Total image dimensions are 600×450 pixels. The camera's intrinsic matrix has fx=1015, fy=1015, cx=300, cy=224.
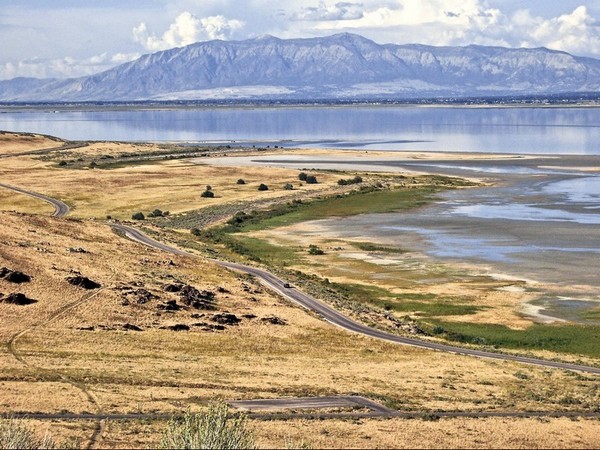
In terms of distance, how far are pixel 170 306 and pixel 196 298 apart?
10.7 ft

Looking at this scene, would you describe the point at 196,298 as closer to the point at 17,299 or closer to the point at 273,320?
the point at 273,320

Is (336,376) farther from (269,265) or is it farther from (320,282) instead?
(269,265)

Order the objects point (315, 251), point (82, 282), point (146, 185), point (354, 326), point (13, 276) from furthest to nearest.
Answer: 1. point (146, 185)
2. point (315, 251)
3. point (82, 282)
4. point (13, 276)
5. point (354, 326)

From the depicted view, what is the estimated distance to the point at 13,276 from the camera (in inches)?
2958

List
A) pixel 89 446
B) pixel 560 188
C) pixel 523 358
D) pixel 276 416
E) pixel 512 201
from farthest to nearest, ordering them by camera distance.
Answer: pixel 560 188 < pixel 512 201 < pixel 523 358 < pixel 276 416 < pixel 89 446

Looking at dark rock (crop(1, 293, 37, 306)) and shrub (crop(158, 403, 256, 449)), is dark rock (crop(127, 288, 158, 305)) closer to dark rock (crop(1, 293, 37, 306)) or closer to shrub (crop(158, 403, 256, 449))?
dark rock (crop(1, 293, 37, 306))

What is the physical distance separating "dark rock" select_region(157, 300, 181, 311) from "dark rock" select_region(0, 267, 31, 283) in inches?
419

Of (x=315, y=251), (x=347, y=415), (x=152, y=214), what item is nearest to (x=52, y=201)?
(x=152, y=214)

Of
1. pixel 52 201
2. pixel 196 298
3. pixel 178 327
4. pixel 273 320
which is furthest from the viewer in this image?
pixel 52 201

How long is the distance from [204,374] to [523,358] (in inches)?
834

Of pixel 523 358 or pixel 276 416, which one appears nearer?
pixel 276 416

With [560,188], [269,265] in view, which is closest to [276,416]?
[269,265]

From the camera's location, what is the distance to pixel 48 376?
2098 inches

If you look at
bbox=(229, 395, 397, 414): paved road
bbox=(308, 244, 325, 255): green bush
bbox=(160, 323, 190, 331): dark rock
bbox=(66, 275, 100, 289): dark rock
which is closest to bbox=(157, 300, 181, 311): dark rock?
bbox=(160, 323, 190, 331): dark rock
